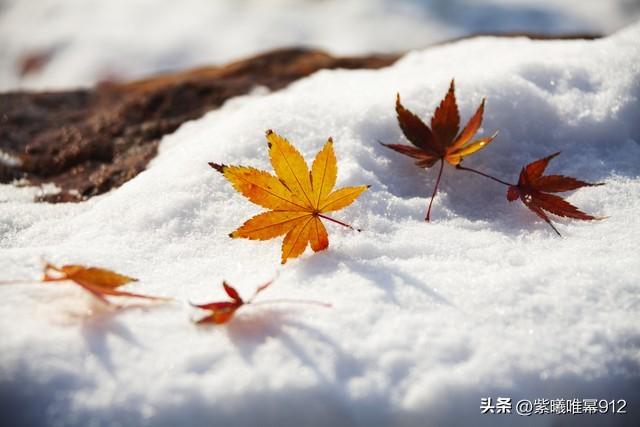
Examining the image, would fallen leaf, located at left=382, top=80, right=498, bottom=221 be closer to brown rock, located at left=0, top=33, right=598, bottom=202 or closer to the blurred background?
brown rock, located at left=0, top=33, right=598, bottom=202

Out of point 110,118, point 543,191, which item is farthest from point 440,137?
point 110,118

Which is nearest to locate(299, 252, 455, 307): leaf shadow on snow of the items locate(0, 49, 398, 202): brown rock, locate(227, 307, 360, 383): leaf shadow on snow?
locate(227, 307, 360, 383): leaf shadow on snow

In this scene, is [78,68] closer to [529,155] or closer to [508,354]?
[529,155]

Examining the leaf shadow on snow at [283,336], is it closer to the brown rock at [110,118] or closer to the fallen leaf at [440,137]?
the fallen leaf at [440,137]

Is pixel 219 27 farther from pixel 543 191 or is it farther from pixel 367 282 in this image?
pixel 367 282

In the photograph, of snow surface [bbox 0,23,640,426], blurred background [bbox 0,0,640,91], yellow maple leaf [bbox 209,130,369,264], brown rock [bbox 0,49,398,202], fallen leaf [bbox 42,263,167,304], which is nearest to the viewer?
snow surface [bbox 0,23,640,426]

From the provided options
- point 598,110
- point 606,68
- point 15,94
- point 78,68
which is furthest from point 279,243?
point 78,68
